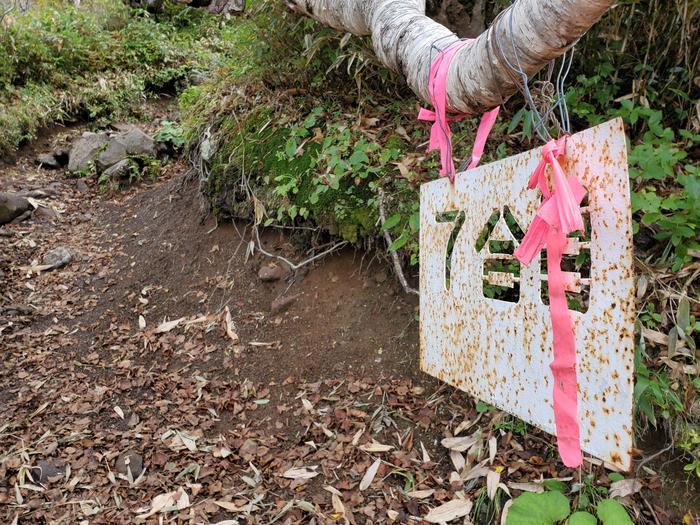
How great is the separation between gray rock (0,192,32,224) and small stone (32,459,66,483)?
3261 millimetres

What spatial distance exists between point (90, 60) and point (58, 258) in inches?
178

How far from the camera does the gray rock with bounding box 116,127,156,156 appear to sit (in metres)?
5.34

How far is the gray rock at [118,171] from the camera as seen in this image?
508 cm

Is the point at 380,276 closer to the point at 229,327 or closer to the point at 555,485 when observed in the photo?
the point at 229,327

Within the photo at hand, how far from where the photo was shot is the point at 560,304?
834 mm

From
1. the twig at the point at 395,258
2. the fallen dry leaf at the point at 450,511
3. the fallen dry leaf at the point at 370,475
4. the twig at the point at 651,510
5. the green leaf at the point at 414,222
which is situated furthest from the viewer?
the twig at the point at 395,258

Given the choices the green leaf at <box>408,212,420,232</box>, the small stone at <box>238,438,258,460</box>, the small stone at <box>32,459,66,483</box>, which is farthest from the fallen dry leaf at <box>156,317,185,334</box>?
the green leaf at <box>408,212,420,232</box>

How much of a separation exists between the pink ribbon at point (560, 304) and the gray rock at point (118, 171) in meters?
5.22

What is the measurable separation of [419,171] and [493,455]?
1.39 metres

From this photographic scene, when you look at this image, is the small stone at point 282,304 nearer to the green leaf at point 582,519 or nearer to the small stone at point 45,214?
the green leaf at point 582,519

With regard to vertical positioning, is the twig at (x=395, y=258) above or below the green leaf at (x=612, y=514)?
above

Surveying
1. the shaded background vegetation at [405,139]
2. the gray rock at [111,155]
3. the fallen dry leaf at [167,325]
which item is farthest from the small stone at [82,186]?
the fallen dry leaf at [167,325]

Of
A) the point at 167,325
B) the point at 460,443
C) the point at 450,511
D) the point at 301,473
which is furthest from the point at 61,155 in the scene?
the point at 450,511

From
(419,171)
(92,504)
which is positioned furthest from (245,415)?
(419,171)
